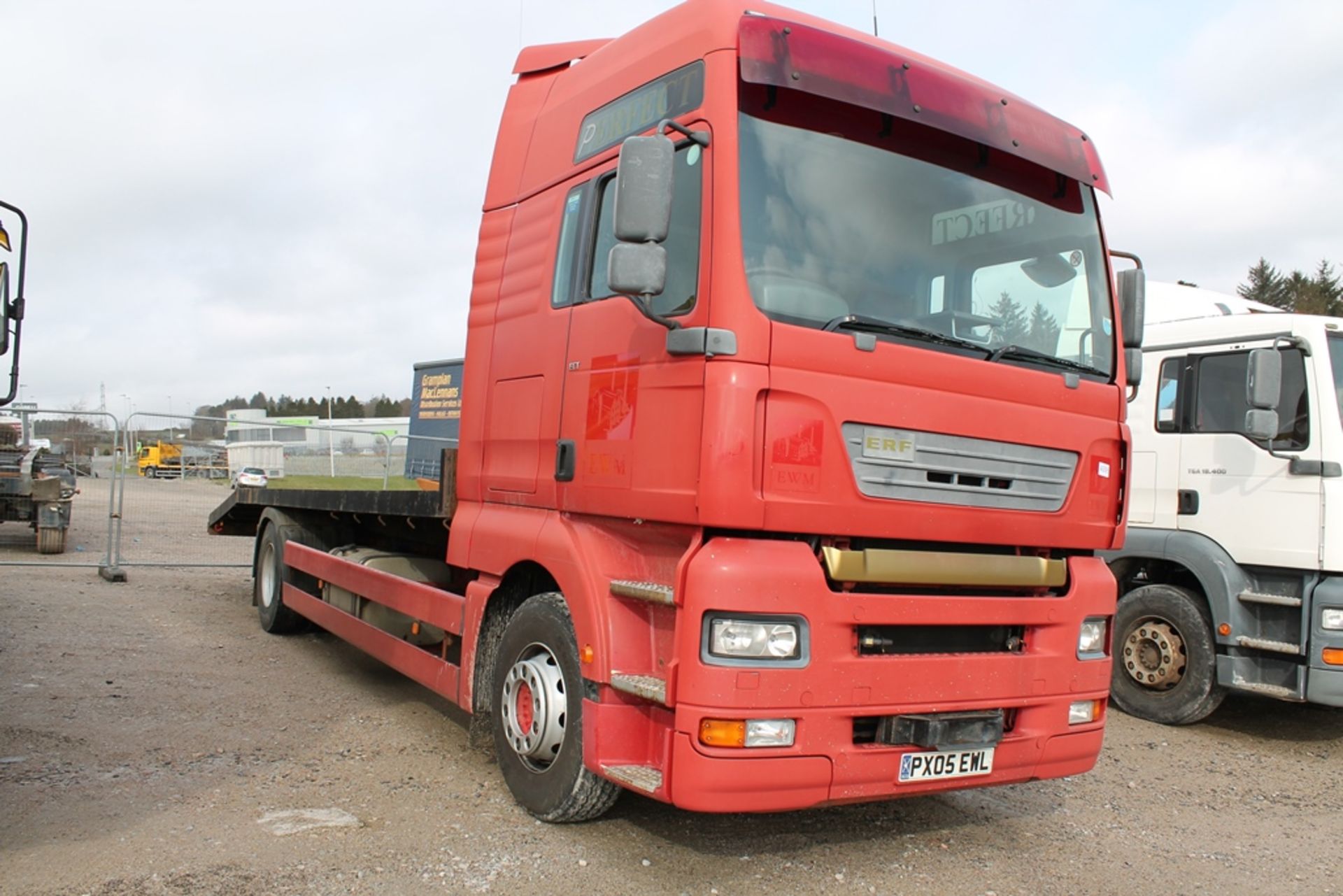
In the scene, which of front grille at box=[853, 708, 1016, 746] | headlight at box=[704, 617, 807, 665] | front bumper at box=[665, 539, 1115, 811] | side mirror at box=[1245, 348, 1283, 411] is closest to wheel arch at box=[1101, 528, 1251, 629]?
side mirror at box=[1245, 348, 1283, 411]

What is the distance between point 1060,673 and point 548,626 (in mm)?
2031

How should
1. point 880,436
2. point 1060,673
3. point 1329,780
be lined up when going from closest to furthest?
point 880,436 → point 1060,673 → point 1329,780

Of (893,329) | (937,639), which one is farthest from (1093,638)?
(893,329)

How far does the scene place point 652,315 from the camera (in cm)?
359

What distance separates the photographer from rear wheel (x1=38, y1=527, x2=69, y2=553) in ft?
44.5

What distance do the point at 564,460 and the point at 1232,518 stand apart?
474 cm

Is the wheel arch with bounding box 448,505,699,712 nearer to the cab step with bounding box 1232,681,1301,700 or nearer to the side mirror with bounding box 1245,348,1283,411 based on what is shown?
the side mirror with bounding box 1245,348,1283,411

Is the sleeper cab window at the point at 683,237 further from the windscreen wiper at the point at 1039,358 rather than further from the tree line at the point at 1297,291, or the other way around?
the tree line at the point at 1297,291

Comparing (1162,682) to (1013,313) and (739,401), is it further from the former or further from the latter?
(739,401)

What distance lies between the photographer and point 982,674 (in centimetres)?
378

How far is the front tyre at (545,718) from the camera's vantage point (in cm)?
397

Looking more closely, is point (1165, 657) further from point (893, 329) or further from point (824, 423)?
point (824, 423)

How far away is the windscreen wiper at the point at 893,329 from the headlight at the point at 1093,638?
123 centimetres

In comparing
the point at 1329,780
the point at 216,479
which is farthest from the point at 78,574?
the point at 1329,780
